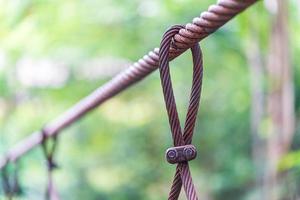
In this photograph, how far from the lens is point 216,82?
6.68 ft

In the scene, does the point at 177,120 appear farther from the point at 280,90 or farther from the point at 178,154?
the point at 280,90

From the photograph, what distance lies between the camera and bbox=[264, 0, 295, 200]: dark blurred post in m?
1.12

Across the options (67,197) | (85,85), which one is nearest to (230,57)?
(85,85)

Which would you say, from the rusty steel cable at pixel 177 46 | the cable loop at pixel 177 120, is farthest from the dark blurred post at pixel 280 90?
the cable loop at pixel 177 120

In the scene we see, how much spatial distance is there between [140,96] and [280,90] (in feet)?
2.81

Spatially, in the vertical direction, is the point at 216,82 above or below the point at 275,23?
above

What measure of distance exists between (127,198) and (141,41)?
698mm

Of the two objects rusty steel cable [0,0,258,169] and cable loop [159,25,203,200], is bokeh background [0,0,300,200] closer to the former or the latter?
rusty steel cable [0,0,258,169]

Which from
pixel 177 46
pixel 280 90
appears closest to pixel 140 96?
pixel 280 90

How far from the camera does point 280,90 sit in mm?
1295

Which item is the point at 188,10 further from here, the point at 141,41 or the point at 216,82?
the point at 216,82

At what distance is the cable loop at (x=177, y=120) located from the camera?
282 millimetres

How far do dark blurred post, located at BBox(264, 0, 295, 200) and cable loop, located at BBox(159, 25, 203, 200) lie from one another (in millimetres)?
806

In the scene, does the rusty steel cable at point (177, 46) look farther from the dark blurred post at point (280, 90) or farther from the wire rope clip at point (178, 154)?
the dark blurred post at point (280, 90)
